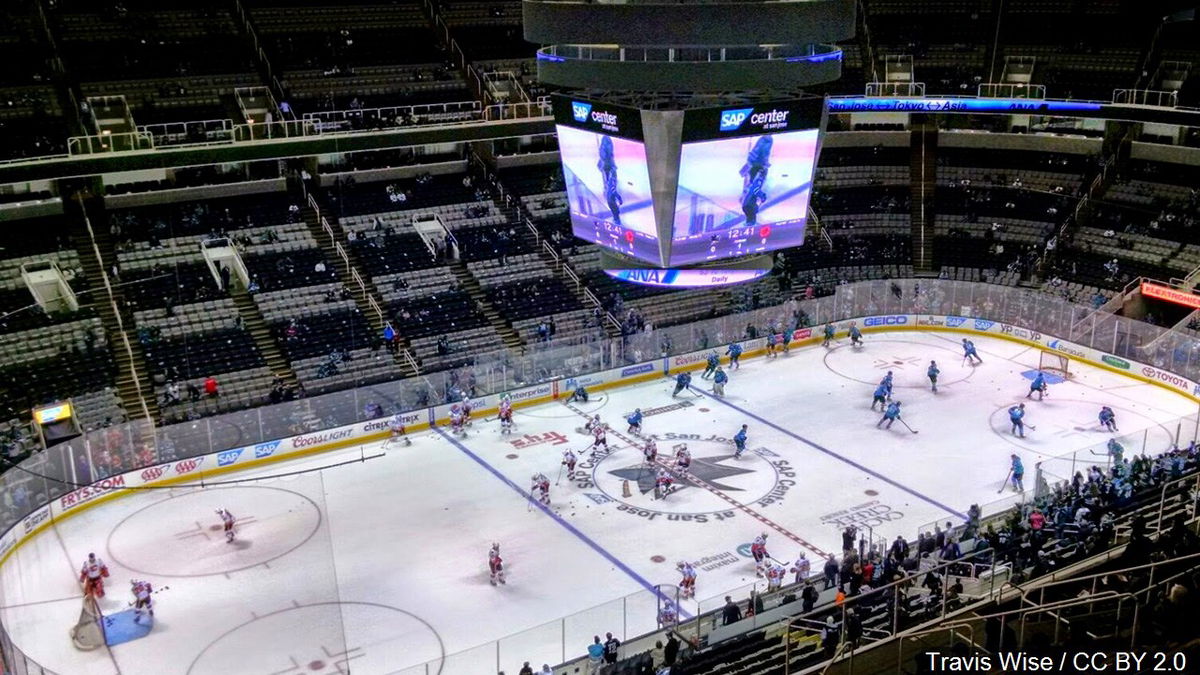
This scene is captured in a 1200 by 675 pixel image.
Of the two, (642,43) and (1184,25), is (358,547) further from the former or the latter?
(1184,25)

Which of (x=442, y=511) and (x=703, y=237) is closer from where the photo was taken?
(x=703, y=237)

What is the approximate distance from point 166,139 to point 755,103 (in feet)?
66.1

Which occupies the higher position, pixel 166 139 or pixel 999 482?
pixel 166 139

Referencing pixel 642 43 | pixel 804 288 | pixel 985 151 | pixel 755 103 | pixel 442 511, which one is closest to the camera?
pixel 642 43

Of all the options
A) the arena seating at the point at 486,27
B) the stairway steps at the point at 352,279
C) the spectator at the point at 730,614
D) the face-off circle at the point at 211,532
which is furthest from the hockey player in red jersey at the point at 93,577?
the arena seating at the point at 486,27

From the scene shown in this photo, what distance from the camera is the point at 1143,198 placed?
140 ft

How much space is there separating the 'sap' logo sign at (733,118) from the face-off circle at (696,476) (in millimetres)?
8642

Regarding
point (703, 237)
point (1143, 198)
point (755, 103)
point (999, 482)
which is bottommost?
point (999, 482)

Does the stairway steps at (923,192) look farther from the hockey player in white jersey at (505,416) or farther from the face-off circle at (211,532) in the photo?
the face-off circle at (211,532)

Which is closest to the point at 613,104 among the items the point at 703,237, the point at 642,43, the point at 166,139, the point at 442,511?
the point at 642,43

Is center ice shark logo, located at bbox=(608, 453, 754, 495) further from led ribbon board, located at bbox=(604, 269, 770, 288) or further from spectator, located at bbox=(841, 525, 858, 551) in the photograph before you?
led ribbon board, located at bbox=(604, 269, 770, 288)

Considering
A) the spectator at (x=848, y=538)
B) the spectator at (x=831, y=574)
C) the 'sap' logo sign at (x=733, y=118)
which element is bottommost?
the spectator at (x=848, y=538)

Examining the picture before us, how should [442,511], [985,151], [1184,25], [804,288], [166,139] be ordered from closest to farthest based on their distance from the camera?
[442,511] < [166,139] < [804,288] < [1184,25] < [985,151]

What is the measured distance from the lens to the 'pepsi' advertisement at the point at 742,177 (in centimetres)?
2356
